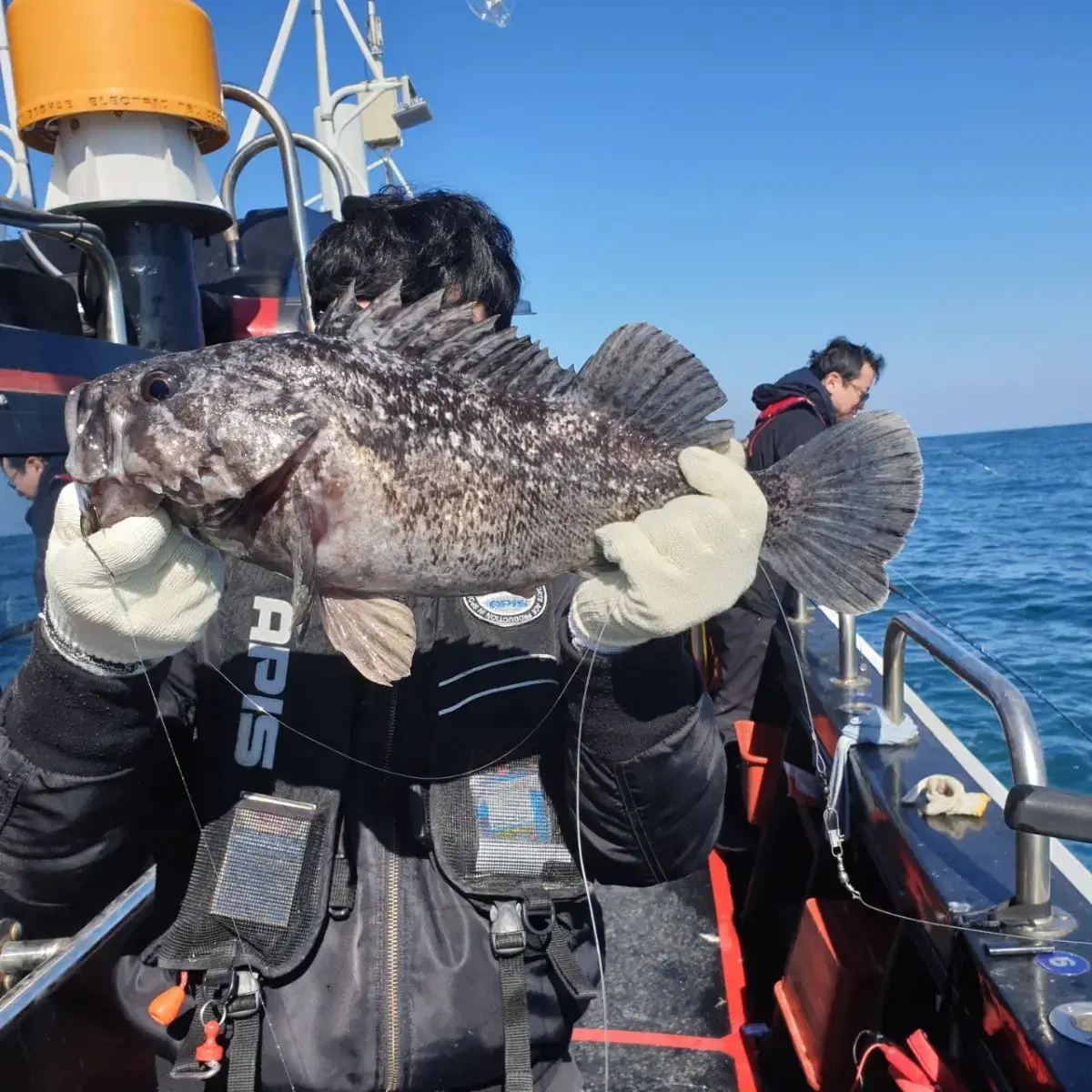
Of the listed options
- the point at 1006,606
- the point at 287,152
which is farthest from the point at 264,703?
the point at 1006,606

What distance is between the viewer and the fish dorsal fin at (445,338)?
208 centimetres

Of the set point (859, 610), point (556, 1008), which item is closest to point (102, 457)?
point (556, 1008)

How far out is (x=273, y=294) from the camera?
5.14m

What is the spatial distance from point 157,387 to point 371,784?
1015 mm

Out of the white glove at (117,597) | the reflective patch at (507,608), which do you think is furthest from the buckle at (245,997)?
the reflective patch at (507,608)

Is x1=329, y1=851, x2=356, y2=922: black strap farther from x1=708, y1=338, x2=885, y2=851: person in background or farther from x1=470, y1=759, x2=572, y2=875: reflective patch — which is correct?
x1=708, y1=338, x2=885, y2=851: person in background

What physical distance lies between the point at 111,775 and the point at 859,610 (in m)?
1.73

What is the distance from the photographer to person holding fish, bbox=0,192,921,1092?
185 centimetres

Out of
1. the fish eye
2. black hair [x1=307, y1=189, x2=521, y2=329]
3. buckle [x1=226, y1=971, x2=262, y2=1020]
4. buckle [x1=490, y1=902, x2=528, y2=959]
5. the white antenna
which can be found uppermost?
the white antenna

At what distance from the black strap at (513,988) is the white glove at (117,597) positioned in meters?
0.91

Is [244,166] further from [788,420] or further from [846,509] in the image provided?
[846,509]

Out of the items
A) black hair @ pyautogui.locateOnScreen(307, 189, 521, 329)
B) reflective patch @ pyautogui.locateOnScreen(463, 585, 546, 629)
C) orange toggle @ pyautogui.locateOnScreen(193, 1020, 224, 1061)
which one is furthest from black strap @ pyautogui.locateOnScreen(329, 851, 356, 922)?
black hair @ pyautogui.locateOnScreen(307, 189, 521, 329)

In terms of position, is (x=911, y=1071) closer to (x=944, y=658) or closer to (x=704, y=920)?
(x=944, y=658)

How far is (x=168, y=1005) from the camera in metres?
1.92
